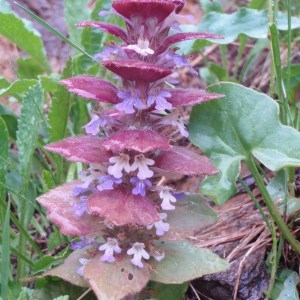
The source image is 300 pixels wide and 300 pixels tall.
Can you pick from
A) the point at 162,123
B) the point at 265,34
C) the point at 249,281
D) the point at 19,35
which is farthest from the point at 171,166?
the point at 19,35

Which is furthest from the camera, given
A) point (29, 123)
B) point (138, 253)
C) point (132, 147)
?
point (29, 123)

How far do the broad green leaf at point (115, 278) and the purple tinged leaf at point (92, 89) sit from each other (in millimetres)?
327

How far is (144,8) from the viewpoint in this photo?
111 cm

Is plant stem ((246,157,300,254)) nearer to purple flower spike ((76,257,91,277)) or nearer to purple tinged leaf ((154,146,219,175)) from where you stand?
purple tinged leaf ((154,146,219,175))

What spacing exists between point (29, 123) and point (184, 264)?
65cm

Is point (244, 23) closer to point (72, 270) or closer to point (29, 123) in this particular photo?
point (29, 123)

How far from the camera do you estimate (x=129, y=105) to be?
3.68 feet

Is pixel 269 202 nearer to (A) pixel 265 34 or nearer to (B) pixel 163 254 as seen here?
(B) pixel 163 254

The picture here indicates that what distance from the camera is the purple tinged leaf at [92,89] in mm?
1146

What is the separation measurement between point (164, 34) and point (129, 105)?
180 mm

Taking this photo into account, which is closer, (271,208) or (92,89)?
(92,89)

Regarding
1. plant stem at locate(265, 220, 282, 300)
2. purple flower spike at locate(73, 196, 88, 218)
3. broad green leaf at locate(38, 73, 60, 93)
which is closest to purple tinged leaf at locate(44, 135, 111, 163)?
purple flower spike at locate(73, 196, 88, 218)

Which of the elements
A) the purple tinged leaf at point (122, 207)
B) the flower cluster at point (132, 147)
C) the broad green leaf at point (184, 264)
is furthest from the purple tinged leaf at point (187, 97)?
the broad green leaf at point (184, 264)

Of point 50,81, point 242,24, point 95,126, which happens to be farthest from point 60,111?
point 242,24
